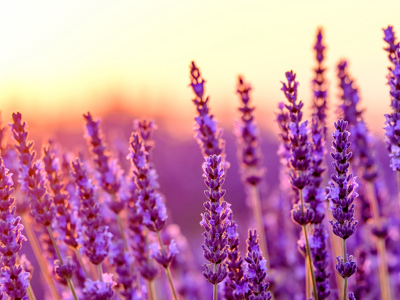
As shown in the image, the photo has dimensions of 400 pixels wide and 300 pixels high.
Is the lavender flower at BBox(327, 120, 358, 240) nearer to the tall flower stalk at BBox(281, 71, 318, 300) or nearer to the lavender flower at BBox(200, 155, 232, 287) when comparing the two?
the tall flower stalk at BBox(281, 71, 318, 300)

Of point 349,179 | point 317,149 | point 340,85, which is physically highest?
point 340,85

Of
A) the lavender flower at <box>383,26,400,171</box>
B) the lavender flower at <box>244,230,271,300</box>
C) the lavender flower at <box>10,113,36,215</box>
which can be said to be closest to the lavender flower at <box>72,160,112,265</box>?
the lavender flower at <box>10,113,36,215</box>

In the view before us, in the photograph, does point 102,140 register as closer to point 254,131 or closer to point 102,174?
point 102,174

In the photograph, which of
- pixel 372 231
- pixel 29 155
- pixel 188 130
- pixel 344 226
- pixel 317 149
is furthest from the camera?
pixel 188 130

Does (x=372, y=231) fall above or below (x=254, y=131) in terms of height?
below

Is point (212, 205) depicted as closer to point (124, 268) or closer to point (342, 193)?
point (342, 193)

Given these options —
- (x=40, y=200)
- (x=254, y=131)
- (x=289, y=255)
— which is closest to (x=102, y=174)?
(x=40, y=200)
